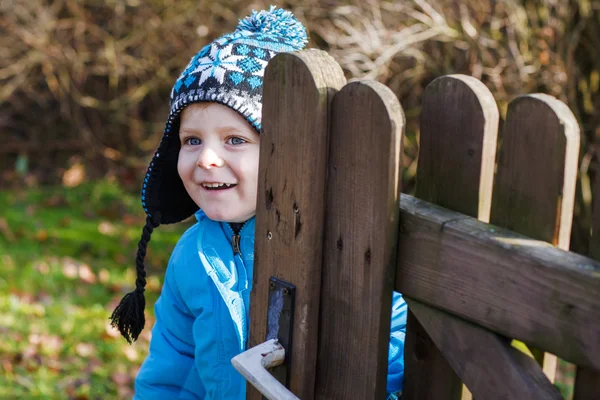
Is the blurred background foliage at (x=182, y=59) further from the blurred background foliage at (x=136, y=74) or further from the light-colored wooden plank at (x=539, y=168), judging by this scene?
the light-colored wooden plank at (x=539, y=168)

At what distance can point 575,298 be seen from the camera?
3.76 ft

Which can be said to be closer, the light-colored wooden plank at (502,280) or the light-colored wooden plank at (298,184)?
the light-colored wooden plank at (502,280)

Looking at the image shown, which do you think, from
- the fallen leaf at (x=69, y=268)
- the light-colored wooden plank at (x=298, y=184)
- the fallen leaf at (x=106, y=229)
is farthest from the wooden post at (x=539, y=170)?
the fallen leaf at (x=106, y=229)

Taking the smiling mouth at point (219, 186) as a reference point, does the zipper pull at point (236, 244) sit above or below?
below

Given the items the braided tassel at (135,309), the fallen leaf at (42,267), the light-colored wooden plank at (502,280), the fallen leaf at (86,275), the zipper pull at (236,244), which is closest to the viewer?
the light-colored wooden plank at (502,280)

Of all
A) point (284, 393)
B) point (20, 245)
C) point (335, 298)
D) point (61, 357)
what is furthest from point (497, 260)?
point (20, 245)

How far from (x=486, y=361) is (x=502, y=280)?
155 millimetres

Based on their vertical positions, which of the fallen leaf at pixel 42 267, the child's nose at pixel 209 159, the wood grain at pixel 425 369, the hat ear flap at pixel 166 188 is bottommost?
the fallen leaf at pixel 42 267

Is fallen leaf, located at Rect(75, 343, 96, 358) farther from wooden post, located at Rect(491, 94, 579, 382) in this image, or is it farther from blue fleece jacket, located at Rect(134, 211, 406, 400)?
wooden post, located at Rect(491, 94, 579, 382)

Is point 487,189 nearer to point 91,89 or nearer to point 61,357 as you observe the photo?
point 61,357

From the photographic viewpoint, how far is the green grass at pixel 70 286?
4.14m

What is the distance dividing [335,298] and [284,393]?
0.70ft

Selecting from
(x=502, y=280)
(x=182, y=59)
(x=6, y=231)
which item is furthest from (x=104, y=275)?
(x=502, y=280)

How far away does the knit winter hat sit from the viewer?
194 centimetres
